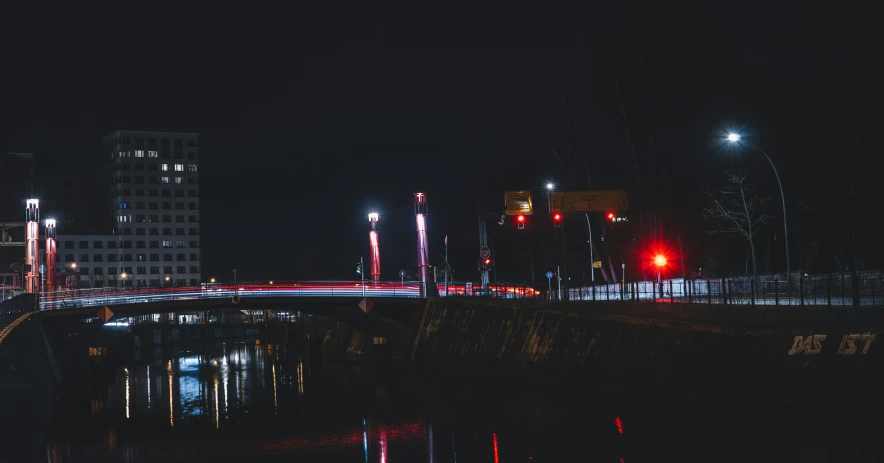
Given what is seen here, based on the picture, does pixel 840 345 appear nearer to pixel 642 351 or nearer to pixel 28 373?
pixel 642 351

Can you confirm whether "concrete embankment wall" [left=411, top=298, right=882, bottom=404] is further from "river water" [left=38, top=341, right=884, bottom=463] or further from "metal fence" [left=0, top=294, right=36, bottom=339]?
"metal fence" [left=0, top=294, right=36, bottom=339]

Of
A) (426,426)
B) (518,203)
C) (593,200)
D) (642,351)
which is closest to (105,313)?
(518,203)

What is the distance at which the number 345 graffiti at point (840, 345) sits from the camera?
3547 cm

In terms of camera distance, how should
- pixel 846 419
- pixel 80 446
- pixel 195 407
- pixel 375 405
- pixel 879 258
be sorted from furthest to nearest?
pixel 879 258 < pixel 195 407 < pixel 375 405 < pixel 80 446 < pixel 846 419

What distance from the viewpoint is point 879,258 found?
6725 cm

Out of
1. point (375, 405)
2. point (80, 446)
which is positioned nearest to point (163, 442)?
point (80, 446)

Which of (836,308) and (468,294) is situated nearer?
(836,308)

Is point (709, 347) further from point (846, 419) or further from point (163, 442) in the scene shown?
point (163, 442)

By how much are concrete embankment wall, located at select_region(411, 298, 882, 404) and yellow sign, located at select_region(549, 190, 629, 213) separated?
844 cm

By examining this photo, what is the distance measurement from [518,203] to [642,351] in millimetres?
25492

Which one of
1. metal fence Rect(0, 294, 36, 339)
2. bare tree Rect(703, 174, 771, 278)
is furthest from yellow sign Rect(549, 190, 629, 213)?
metal fence Rect(0, 294, 36, 339)

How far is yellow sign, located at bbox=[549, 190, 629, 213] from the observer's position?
67000 millimetres

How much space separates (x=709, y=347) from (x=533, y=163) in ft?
283

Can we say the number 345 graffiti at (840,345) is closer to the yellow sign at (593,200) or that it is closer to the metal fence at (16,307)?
the yellow sign at (593,200)
